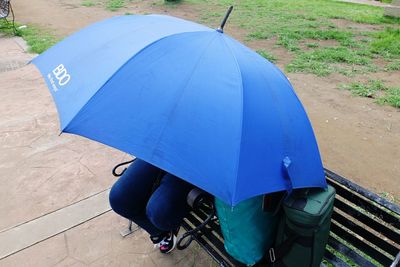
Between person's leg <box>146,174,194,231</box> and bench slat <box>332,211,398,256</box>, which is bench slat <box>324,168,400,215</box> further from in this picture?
person's leg <box>146,174,194,231</box>

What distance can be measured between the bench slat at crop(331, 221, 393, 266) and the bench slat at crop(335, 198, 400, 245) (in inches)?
4.1

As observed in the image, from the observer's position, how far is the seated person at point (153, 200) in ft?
6.53

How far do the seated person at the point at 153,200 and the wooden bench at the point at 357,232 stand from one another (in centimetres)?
25

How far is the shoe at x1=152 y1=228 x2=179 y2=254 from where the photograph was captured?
2361 millimetres

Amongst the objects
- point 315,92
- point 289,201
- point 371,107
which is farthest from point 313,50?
point 289,201

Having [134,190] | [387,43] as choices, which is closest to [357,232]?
[134,190]

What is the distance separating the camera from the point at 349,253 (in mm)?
1905

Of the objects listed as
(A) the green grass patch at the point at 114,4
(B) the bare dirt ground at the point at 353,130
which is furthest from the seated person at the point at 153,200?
(A) the green grass patch at the point at 114,4

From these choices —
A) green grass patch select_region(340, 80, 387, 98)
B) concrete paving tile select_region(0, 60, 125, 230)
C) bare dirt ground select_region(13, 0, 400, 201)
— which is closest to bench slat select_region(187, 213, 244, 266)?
concrete paving tile select_region(0, 60, 125, 230)

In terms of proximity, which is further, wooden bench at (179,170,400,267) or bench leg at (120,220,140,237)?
bench leg at (120,220,140,237)

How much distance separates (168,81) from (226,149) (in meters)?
0.40

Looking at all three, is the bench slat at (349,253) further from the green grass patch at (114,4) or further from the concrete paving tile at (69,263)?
the green grass patch at (114,4)

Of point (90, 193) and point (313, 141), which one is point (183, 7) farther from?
point (313, 141)

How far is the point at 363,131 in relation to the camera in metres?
4.27
